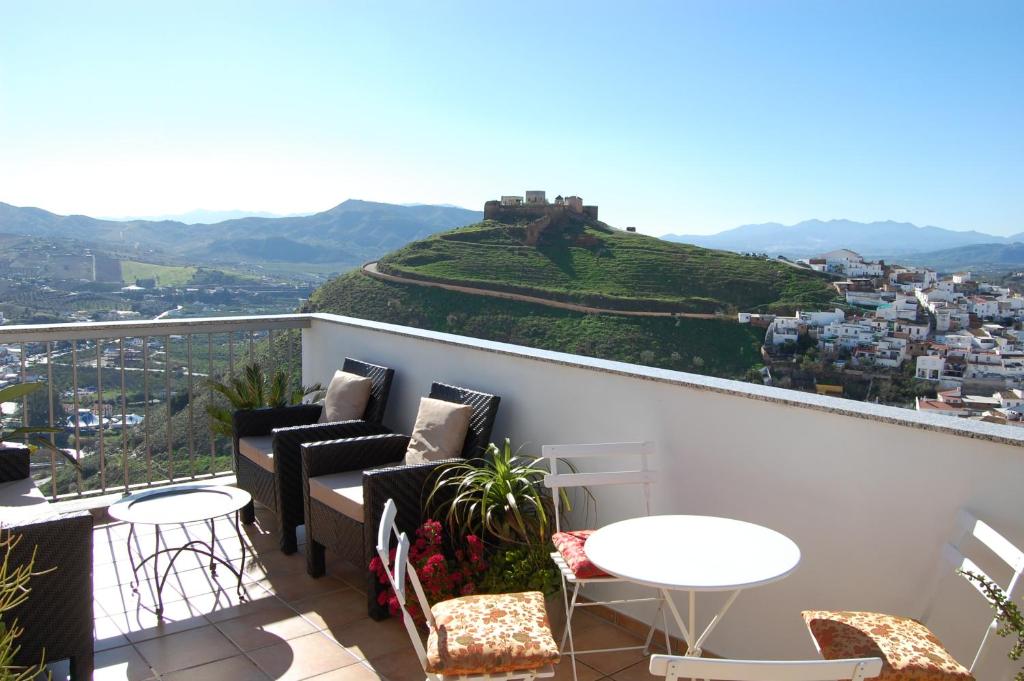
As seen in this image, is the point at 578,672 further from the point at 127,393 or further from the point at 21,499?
the point at 127,393

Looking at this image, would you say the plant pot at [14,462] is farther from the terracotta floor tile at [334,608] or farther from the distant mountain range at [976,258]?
the distant mountain range at [976,258]

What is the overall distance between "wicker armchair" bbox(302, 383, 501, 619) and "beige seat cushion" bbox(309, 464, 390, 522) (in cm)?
2

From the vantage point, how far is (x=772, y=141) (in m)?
30.4

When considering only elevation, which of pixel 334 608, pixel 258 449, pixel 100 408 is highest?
pixel 100 408

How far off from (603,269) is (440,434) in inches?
864

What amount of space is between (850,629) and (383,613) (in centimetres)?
193

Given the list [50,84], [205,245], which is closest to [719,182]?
[205,245]

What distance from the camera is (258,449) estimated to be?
429 cm

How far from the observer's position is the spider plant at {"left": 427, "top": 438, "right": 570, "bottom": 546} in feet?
10.6

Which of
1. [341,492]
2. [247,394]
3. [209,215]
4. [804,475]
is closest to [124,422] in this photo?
[247,394]

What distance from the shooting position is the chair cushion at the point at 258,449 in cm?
419

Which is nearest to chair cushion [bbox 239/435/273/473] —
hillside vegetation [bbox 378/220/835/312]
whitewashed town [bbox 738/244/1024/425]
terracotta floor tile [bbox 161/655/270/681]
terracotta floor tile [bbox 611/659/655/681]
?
terracotta floor tile [bbox 161/655/270/681]

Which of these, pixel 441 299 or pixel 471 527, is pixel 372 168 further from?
pixel 471 527

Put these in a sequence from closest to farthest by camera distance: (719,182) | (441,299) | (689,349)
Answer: (689,349)
(441,299)
(719,182)
